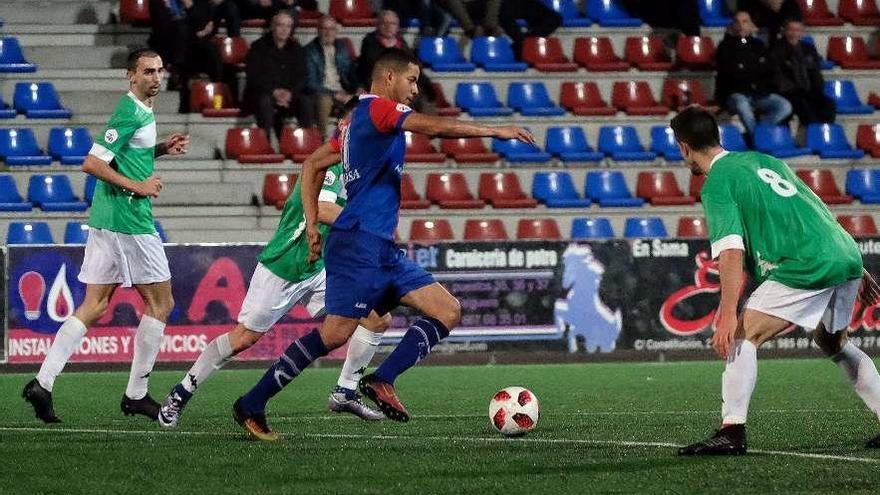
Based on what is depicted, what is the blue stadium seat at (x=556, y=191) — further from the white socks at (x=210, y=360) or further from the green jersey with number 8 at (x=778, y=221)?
the green jersey with number 8 at (x=778, y=221)

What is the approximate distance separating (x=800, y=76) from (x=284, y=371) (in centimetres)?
1456

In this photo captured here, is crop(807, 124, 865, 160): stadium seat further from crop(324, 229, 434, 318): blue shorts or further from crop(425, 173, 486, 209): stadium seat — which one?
crop(324, 229, 434, 318): blue shorts

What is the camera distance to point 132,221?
9.75m

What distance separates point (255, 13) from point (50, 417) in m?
12.7

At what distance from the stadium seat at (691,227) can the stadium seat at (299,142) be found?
483cm

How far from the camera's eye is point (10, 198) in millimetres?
18891

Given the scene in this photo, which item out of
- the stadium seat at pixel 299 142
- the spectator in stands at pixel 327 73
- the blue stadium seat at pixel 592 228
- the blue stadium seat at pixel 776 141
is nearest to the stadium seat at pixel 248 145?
the stadium seat at pixel 299 142

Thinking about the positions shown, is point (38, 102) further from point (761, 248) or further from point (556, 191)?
point (761, 248)

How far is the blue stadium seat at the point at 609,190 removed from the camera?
20.1 m

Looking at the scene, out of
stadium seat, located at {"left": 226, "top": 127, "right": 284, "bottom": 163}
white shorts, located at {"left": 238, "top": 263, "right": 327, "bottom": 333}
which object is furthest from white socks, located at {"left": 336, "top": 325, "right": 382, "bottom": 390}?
stadium seat, located at {"left": 226, "top": 127, "right": 284, "bottom": 163}

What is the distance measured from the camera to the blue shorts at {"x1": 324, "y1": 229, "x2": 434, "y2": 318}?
7992 mm

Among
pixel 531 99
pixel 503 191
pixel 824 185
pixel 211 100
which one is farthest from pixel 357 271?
pixel 824 185

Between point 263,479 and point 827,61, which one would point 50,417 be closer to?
point 263,479

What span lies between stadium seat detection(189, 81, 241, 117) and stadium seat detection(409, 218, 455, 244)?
3190 mm
